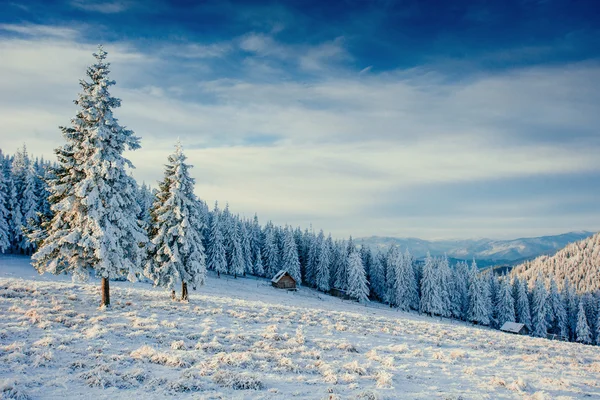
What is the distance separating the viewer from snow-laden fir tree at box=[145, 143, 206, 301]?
26.9 meters

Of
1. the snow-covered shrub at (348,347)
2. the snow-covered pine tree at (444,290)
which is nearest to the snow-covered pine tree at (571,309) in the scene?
the snow-covered pine tree at (444,290)

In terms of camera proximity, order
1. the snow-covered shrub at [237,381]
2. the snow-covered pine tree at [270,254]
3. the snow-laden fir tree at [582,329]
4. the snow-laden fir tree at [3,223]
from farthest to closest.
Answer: the snow-covered pine tree at [270,254] → the snow-laden fir tree at [582,329] → the snow-laden fir tree at [3,223] → the snow-covered shrub at [237,381]

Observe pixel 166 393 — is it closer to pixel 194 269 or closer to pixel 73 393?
pixel 73 393

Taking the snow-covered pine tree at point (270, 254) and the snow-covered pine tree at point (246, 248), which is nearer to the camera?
the snow-covered pine tree at point (246, 248)

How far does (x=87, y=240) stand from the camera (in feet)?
65.0

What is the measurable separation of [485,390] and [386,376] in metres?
3.72

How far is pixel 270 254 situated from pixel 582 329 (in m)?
72.6

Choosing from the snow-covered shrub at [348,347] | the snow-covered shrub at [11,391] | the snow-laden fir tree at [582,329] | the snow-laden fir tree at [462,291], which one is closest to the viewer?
the snow-covered shrub at [11,391]

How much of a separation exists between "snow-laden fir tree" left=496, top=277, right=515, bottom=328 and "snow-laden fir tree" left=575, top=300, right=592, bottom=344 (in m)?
13.0

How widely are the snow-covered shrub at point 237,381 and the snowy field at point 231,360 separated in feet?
0.11

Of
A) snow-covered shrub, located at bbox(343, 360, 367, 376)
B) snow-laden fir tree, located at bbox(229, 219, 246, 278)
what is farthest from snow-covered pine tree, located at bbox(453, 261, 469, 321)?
snow-covered shrub, located at bbox(343, 360, 367, 376)

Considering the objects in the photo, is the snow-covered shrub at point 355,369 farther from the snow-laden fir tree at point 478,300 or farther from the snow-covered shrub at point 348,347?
the snow-laden fir tree at point 478,300

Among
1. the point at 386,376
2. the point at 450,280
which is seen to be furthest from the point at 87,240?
the point at 450,280

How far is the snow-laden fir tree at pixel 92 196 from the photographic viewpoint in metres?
20.0
